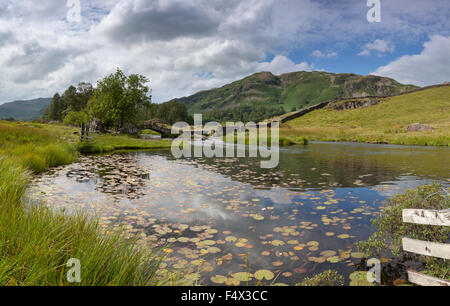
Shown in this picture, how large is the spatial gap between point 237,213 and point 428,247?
175 inches

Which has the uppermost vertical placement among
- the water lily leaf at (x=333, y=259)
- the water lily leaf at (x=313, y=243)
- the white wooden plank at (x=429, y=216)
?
the white wooden plank at (x=429, y=216)

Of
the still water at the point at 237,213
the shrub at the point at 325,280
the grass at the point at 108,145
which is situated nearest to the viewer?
the shrub at the point at 325,280

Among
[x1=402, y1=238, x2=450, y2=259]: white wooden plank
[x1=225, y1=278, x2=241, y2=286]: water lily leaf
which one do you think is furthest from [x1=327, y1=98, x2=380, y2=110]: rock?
[x1=225, y1=278, x2=241, y2=286]: water lily leaf

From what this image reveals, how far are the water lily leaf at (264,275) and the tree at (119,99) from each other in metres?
51.2

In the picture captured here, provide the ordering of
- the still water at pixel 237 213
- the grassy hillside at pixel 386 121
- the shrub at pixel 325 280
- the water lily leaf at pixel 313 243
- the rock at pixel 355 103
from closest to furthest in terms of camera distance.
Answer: the shrub at pixel 325 280
the still water at pixel 237 213
the water lily leaf at pixel 313 243
the grassy hillside at pixel 386 121
the rock at pixel 355 103

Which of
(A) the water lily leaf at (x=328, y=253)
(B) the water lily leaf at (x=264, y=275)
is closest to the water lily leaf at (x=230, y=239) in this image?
(B) the water lily leaf at (x=264, y=275)

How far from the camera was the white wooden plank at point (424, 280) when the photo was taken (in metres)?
3.28

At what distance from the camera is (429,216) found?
3.75 meters

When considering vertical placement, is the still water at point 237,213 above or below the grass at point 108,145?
below

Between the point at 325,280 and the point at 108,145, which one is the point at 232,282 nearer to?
the point at 325,280

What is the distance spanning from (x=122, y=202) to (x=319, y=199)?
22.0ft

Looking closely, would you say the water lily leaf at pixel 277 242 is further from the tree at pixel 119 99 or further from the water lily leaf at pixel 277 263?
the tree at pixel 119 99

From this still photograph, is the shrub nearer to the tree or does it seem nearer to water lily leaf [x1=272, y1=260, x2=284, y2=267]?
water lily leaf [x1=272, y1=260, x2=284, y2=267]
